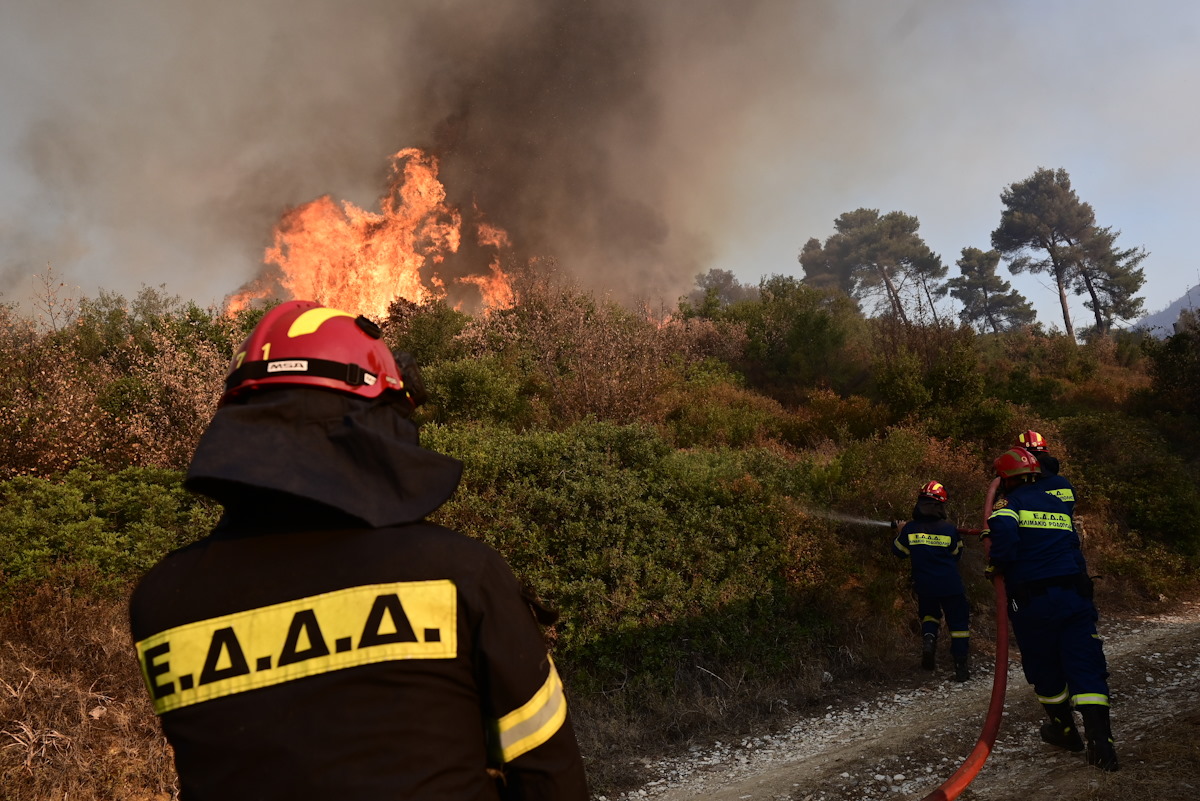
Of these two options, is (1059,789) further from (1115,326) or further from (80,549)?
(1115,326)

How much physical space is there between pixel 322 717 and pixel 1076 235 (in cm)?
5299

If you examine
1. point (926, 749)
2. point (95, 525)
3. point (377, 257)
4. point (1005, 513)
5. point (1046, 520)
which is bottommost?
point (926, 749)

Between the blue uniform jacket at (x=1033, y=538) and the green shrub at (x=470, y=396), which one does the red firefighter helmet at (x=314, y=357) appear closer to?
the blue uniform jacket at (x=1033, y=538)

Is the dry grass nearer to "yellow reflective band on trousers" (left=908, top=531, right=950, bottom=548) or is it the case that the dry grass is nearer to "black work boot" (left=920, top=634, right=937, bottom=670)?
"black work boot" (left=920, top=634, right=937, bottom=670)

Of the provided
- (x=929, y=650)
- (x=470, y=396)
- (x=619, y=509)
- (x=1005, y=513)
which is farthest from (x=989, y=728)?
(x=470, y=396)

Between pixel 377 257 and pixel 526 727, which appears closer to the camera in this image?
pixel 526 727

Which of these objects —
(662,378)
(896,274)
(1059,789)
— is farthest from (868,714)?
(896,274)

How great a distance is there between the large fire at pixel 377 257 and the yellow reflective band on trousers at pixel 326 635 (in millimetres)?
19110

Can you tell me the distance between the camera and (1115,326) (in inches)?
1624

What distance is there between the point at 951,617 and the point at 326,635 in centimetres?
788

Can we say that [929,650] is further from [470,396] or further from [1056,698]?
[470,396]

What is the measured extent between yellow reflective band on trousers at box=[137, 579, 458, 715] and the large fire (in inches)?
752

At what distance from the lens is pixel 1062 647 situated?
5.13 metres

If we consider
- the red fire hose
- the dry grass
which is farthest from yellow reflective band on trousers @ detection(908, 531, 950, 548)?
the dry grass
